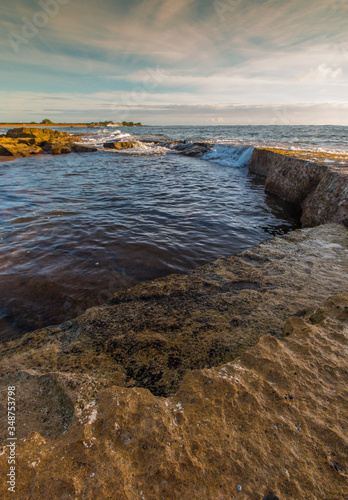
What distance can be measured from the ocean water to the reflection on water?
2 centimetres

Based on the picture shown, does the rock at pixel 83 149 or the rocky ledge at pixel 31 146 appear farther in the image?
the rock at pixel 83 149

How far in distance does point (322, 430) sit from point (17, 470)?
1597 millimetres

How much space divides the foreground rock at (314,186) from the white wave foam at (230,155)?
23.6 ft

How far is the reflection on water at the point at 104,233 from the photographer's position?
3.12 meters

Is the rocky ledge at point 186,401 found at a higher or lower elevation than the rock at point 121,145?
lower

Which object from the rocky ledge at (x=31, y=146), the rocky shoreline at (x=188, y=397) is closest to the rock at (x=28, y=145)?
the rocky ledge at (x=31, y=146)

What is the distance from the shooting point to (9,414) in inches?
56.4

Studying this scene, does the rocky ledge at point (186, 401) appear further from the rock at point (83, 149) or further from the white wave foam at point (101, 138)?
the white wave foam at point (101, 138)

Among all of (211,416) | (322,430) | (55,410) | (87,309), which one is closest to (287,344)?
(322,430)

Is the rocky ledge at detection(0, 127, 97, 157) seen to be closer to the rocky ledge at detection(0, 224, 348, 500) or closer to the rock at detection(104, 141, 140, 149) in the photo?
the rock at detection(104, 141, 140, 149)

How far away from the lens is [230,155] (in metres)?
17.3

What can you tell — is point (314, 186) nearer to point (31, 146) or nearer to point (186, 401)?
point (186, 401)

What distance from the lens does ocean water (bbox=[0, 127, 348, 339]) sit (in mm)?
3116

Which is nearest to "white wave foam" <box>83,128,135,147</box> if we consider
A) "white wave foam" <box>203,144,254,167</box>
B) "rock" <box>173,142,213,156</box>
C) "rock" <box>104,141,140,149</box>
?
"rock" <box>104,141,140,149</box>
